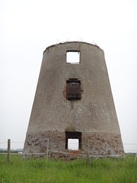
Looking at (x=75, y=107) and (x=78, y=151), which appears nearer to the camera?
(x=78, y=151)

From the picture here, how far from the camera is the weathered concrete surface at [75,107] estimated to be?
10234 millimetres

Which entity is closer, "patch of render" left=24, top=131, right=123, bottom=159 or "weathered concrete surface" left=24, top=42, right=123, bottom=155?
"patch of render" left=24, top=131, right=123, bottom=159

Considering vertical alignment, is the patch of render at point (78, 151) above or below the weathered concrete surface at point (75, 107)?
below

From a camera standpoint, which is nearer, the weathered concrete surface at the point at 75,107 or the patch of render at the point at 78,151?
the patch of render at the point at 78,151

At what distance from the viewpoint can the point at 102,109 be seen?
430 inches

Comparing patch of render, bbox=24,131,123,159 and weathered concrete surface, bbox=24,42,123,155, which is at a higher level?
weathered concrete surface, bbox=24,42,123,155

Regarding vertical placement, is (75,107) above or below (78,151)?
above

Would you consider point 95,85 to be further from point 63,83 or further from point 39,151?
point 39,151

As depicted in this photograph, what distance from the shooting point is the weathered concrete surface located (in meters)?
10.2

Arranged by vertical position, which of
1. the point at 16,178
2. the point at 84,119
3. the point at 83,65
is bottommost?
the point at 16,178

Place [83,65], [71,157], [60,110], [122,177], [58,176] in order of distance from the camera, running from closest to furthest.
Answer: [122,177], [58,176], [71,157], [60,110], [83,65]

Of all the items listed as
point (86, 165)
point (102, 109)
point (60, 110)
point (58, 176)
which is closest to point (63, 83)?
point (60, 110)

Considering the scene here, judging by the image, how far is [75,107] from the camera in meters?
10.7

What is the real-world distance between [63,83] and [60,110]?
4.31 feet
